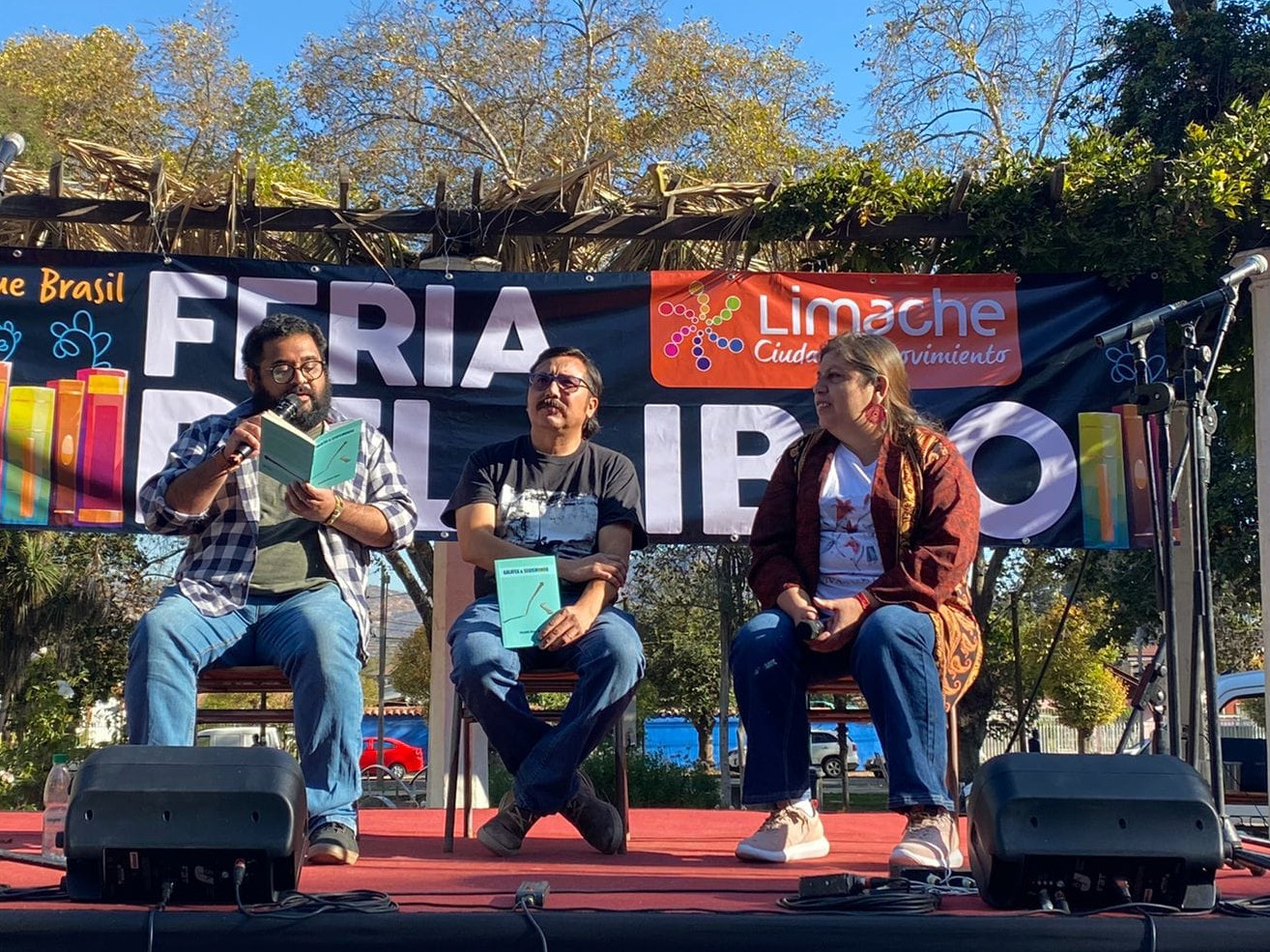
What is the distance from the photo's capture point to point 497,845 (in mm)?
3266

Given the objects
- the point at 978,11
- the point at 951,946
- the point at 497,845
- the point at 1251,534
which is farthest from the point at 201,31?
the point at 951,946

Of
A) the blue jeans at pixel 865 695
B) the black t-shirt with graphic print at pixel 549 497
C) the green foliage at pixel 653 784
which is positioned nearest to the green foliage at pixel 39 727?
the green foliage at pixel 653 784

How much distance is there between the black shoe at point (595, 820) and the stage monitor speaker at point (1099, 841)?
125 centimetres

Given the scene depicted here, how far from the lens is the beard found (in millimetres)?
3551

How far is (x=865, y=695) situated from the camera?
309cm

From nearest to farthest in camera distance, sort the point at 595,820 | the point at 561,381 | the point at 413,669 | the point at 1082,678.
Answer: the point at 595,820 → the point at 561,381 → the point at 1082,678 → the point at 413,669

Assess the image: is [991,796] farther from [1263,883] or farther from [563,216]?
[563,216]

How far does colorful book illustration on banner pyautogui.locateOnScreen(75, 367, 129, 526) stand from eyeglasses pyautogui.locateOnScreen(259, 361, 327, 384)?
185 centimetres

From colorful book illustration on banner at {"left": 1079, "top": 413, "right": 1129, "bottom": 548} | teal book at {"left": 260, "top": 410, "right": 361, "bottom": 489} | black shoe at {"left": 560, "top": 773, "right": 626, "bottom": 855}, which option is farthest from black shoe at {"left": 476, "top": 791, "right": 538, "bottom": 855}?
colorful book illustration on banner at {"left": 1079, "top": 413, "right": 1129, "bottom": 548}

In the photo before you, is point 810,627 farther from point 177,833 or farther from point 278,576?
point 177,833

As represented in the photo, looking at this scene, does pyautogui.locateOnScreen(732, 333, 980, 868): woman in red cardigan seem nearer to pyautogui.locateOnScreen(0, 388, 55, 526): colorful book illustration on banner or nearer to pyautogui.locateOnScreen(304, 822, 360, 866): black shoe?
pyautogui.locateOnScreen(304, 822, 360, 866): black shoe

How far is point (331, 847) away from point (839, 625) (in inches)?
52.2

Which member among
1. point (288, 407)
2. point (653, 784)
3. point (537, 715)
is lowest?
point (653, 784)

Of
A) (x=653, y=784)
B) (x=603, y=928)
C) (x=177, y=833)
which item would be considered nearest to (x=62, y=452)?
(x=177, y=833)
